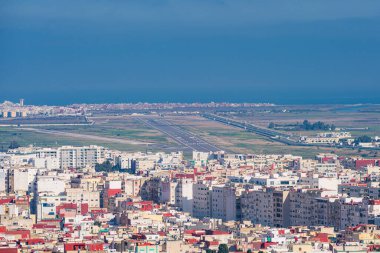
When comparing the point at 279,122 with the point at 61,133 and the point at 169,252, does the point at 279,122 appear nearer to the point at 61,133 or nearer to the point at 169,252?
the point at 61,133

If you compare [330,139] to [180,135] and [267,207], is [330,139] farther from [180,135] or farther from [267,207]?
[267,207]

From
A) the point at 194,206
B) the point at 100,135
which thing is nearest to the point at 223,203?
the point at 194,206

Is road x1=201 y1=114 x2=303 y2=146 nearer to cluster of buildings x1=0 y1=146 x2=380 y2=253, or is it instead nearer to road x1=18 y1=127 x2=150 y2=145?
road x1=18 y1=127 x2=150 y2=145

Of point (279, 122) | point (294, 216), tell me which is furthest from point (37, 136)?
point (294, 216)

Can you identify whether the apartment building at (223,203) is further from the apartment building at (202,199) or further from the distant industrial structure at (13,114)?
the distant industrial structure at (13,114)

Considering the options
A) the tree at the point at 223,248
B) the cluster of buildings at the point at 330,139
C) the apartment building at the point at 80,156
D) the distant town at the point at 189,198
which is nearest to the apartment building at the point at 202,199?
the distant town at the point at 189,198

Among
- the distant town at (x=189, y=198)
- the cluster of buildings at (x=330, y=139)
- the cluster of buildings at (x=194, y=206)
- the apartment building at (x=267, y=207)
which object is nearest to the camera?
the cluster of buildings at (x=194, y=206)

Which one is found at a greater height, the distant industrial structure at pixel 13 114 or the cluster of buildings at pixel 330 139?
the distant industrial structure at pixel 13 114
